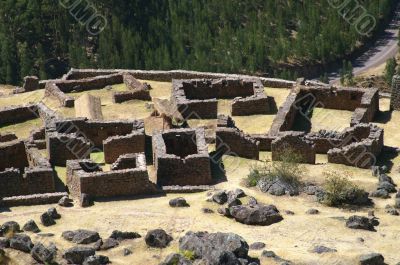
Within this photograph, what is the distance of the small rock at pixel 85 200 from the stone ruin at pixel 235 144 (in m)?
7.25

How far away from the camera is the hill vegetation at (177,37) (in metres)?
75.8

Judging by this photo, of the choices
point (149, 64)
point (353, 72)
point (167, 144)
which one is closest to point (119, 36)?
point (149, 64)

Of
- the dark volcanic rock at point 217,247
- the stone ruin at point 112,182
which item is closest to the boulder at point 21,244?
the dark volcanic rock at point 217,247

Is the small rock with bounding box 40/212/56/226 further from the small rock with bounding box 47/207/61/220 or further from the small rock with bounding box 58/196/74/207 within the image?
the small rock with bounding box 58/196/74/207

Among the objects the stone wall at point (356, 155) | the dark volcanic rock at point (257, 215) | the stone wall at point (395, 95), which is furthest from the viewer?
the stone wall at point (395, 95)

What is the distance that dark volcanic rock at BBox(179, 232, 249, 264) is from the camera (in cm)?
2178

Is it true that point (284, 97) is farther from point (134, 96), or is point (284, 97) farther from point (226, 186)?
point (226, 186)

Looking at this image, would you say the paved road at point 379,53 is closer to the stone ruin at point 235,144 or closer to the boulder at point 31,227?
the stone ruin at point 235,144

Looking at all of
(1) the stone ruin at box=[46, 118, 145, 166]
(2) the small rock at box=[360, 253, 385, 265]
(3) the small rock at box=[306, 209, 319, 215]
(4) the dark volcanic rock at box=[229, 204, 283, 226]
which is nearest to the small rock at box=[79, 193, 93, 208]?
(1) the stone ruin at box=[46, 118, 145, 166]

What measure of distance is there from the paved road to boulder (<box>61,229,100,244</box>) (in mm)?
54200

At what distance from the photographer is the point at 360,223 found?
1014 inches

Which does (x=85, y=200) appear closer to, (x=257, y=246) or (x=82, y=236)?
(x=82, y=236)

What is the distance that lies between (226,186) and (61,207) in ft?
20.0

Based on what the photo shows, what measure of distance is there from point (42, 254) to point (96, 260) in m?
1.44
